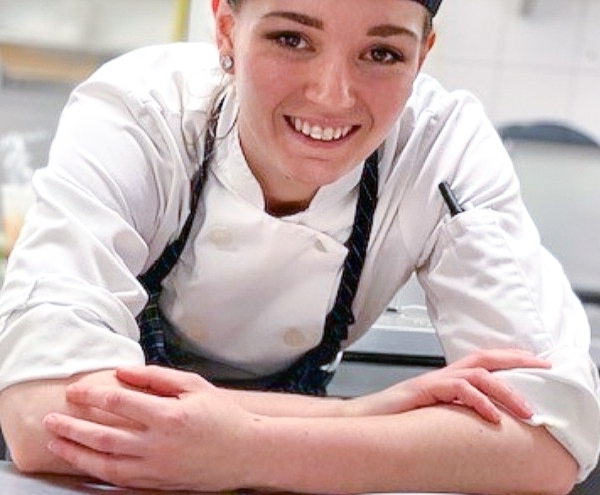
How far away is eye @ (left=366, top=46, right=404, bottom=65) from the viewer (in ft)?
2.67

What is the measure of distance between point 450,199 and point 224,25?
0.85 ft

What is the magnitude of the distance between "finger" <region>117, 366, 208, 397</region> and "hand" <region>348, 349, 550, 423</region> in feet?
0.57

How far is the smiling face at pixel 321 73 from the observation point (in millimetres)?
783

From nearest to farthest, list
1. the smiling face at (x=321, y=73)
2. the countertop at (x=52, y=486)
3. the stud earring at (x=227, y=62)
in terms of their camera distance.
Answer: the countertop at (x=52, y=486)
the smiling face at (x=321, y=73)
the stud earring at (x=227, y=62)

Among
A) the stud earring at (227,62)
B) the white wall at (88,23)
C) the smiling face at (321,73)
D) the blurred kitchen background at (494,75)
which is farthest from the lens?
the white wall at (88,23)

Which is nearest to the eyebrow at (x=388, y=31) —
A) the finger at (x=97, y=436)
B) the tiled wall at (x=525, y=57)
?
the finger at (x=97, y=436)

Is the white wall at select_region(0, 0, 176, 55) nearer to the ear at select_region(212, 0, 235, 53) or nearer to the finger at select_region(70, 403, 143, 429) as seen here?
the ear at select_region(212, 0, 235, 53)

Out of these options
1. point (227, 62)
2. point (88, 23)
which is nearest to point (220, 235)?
point (227, 62)

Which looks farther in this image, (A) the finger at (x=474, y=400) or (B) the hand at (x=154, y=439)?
(A) the finger at (x=474, y=400)

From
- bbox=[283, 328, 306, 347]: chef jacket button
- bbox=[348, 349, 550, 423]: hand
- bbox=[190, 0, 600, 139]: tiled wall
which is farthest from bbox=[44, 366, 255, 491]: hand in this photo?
bbox=[190, 0, 600, 139]: tiled wall

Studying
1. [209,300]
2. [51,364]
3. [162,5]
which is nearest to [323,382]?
[209,300]

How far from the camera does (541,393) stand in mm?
822

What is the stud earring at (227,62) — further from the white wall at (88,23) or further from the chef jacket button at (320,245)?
the white wall at (88,23)

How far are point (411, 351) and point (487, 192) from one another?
34 centimetres
